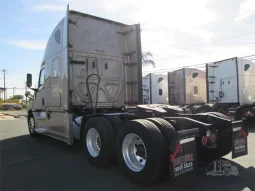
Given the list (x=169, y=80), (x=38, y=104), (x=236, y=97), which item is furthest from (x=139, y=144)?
(x=169, y=80)

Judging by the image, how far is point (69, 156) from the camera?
239 inches

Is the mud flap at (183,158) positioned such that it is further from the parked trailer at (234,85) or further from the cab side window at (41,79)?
the parked trailer at (234,85)

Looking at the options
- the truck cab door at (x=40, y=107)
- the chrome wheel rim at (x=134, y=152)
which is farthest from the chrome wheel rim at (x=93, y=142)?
the truck cab door at (x=40, y=107)

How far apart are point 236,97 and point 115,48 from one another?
23.5 feet

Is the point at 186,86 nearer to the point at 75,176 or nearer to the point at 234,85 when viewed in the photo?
the point at 234,85

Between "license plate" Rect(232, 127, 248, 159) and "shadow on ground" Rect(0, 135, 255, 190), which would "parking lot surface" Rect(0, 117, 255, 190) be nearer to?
"shadow on ground" Rect(0, 135, 255, 190)

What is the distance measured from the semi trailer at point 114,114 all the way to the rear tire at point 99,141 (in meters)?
0.02

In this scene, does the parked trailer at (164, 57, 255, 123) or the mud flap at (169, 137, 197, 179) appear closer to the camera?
the mud flap at (169, 137, 197, 179)

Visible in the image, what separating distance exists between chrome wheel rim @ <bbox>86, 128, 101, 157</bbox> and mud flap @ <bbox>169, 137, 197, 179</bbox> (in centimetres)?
213

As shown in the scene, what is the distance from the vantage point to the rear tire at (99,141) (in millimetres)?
4754

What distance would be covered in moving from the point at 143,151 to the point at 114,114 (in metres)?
1.48

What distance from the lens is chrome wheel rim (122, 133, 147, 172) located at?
160 inches

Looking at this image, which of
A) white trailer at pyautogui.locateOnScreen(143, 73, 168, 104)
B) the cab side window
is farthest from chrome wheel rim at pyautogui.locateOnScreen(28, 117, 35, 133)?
white trailer at pyautogui.locateOnScreen(143, 73, 168, 104)

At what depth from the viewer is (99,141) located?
5137mm
